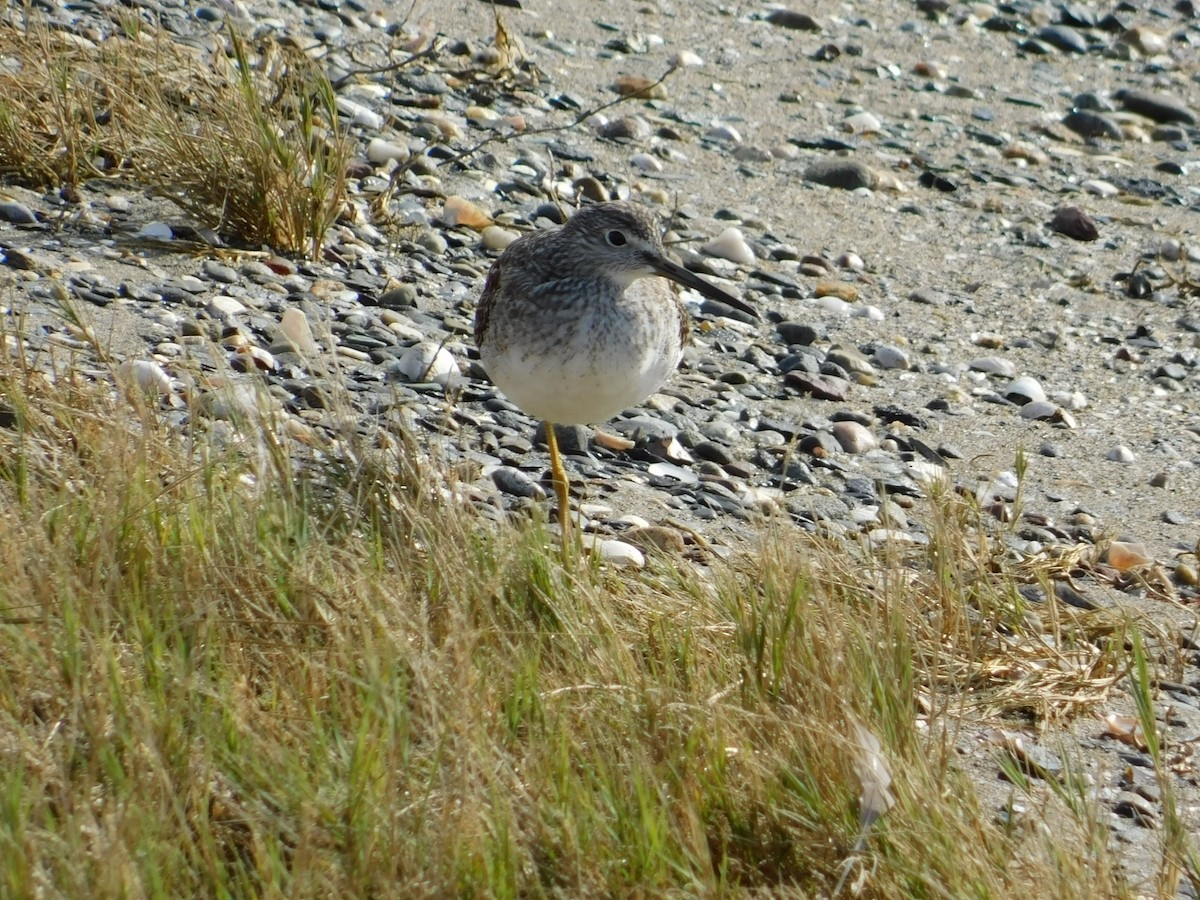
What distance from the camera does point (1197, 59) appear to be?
1234cm

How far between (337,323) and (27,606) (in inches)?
126

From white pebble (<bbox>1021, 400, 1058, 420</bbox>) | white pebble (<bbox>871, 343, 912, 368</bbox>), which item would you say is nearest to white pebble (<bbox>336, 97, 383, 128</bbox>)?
white pebble (<bbox>871, 343, 912, 368</bbox>)

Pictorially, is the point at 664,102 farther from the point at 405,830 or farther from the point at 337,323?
the point at 405,830

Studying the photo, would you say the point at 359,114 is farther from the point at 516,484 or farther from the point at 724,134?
the point at 516,484

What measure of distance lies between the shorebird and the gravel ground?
0.38 meters

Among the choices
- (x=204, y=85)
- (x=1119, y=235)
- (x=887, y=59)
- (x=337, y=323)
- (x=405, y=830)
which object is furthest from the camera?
(x=887, y=59)

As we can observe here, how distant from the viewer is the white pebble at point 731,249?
8219 mm

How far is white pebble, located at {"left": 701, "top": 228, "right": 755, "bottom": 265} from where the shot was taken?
8219 mm

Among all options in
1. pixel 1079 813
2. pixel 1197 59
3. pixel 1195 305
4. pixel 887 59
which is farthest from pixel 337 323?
pixel 1197 59

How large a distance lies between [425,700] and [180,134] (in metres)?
4.11

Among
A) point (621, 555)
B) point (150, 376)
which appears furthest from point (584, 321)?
point (150, 376)

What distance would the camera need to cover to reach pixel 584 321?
16.9 ft

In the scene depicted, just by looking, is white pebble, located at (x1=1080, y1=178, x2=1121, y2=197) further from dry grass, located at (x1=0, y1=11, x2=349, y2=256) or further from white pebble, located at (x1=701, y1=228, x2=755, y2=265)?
dry grass, located at (x1=0, y1=11, x2=349, y2=256)

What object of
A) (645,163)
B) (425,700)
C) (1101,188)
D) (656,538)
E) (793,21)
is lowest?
(1101,188)
